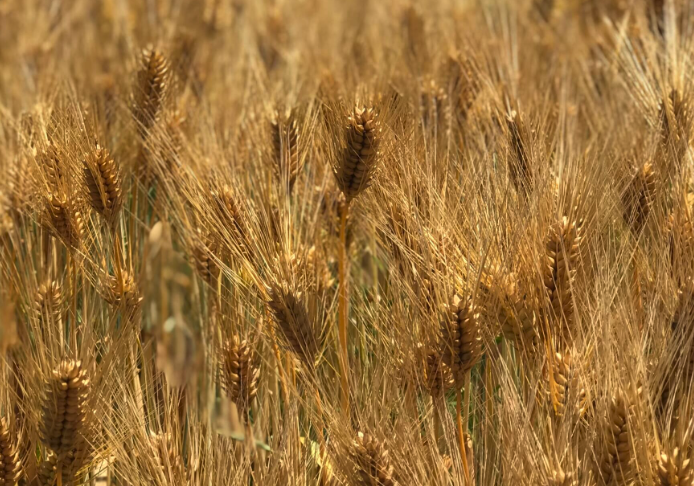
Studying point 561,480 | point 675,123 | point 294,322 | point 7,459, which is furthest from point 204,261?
point 675,123

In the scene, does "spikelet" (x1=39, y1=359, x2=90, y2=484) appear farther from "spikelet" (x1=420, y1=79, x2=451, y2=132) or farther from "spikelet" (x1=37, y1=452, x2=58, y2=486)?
"spikelet" (x1=420, y1=79, x2=451, y2=132)

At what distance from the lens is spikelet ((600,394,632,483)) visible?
862mm

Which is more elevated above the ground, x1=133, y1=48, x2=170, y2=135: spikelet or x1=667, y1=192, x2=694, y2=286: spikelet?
x1=133, y1=48, x2=170, y2=135: spikelet

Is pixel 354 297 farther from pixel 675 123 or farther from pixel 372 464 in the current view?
pixel 675 123

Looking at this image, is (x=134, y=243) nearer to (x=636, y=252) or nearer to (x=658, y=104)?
(x=636, y=252)

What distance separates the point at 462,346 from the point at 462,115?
86cm

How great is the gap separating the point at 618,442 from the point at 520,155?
477 millimetres

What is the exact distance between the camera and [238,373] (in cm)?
110

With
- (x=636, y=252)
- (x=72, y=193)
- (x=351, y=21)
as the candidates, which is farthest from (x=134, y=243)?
(x=351, y=21)

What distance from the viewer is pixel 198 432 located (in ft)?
3.65

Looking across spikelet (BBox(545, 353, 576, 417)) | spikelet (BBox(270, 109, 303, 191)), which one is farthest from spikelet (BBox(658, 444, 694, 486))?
spikelet (BBox(270, 109, 303, 191))

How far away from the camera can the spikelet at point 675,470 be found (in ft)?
2.72

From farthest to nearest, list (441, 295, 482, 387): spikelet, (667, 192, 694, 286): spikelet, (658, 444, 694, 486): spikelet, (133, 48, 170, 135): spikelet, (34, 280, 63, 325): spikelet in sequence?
(133, 48, 170, 135): spikelet < (34, 280, 63, 325): spikelet < (667, 192, 694, 286): spikelet < (441, 295, 482, 387): spikelet < (658, 444, 694, 486): spikelet

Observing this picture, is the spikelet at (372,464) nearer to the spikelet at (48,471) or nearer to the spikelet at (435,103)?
the spikelet at (48,471)
